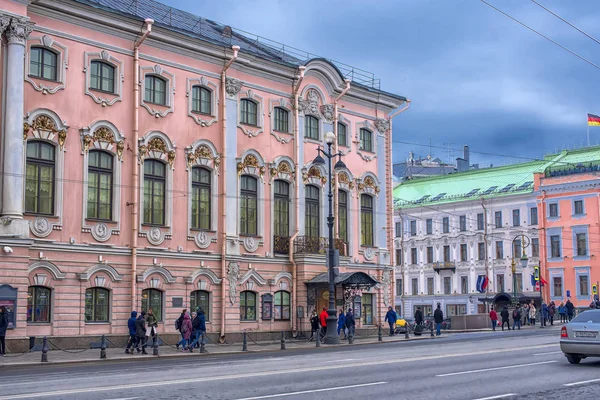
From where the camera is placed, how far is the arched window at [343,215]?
138ft

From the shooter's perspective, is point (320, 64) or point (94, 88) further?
point (320, 64)

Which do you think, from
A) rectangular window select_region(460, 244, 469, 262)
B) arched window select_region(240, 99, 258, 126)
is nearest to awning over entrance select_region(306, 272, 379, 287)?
arched window select_region(240, 99, 258, 126)

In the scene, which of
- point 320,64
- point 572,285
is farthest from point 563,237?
point 320,64

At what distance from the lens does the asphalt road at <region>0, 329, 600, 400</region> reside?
46.9ft

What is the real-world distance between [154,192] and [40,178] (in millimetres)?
5158

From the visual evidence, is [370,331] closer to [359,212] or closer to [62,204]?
[359,212]

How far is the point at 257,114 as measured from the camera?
38.5m

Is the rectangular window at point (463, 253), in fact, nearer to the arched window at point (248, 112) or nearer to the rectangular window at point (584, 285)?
the rectangular window at point (584, 285)

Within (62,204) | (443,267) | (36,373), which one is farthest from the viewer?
(443,267)

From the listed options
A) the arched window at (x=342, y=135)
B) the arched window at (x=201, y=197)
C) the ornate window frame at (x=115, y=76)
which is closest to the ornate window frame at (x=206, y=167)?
the arched window at (x=201, y=197)

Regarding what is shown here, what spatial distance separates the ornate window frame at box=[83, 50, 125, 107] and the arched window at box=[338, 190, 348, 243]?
44.3 feet

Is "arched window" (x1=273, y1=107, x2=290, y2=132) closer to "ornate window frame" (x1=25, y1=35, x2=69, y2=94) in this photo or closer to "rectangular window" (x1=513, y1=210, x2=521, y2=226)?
"ornate window frame" (x1=25, y1=35, x2=69, y2=94)

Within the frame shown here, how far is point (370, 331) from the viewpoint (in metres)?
42.7

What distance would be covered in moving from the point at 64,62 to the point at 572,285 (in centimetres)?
5157
